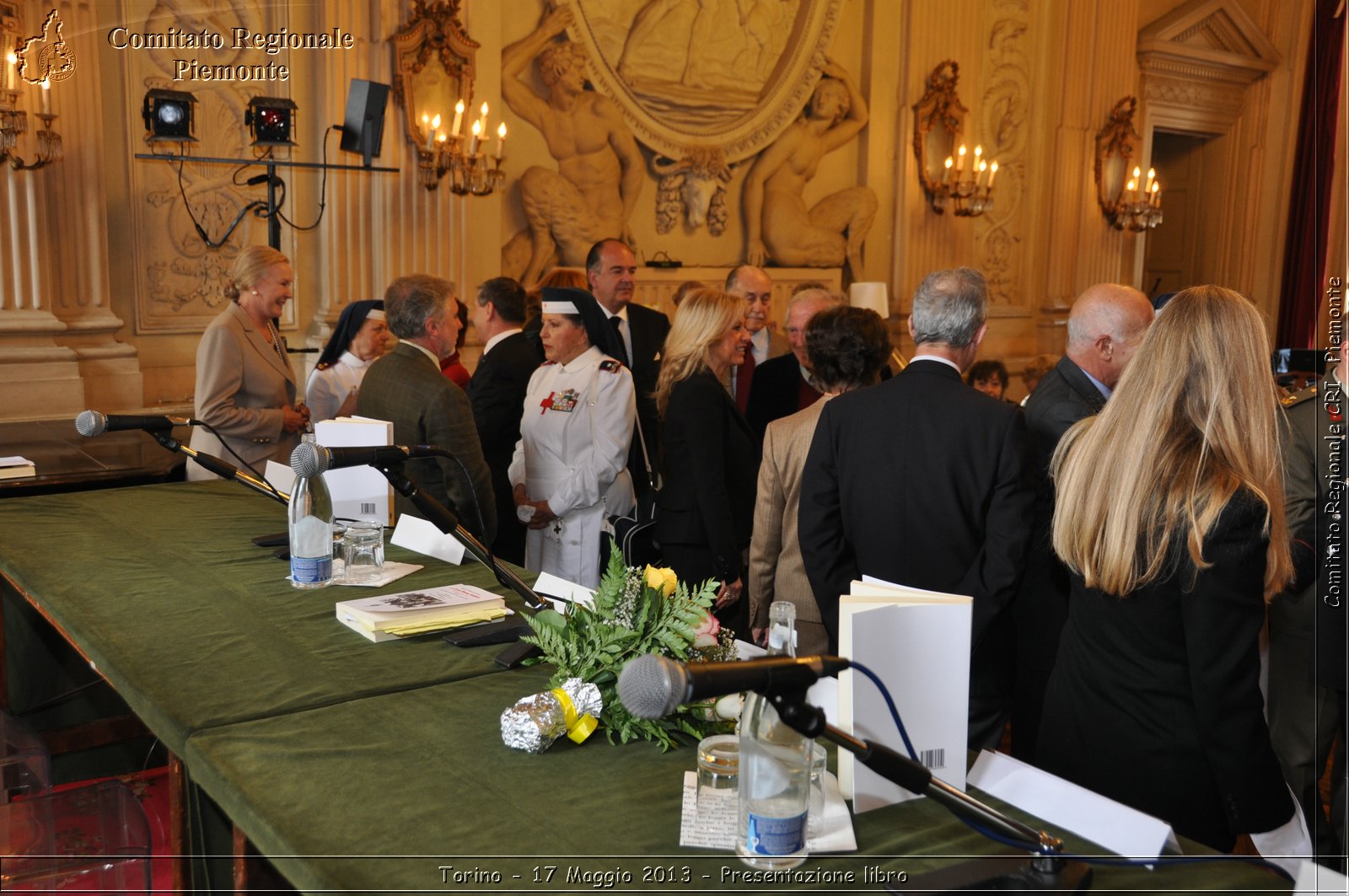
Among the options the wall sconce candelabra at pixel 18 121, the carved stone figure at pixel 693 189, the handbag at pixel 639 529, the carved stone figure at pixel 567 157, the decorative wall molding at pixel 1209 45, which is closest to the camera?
the handbag at pixel 639 529

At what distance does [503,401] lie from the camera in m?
4.39

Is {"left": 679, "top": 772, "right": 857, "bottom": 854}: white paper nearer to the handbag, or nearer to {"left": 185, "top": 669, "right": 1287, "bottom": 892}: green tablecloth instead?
{"left": 185, "top": 669, "right": 1287, "bottom": 892}: green tablecloth

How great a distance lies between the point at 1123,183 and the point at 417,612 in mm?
9699

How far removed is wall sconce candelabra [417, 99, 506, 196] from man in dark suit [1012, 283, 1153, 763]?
4116mm

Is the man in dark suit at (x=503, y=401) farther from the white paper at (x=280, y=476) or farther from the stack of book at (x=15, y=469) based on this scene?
the stack of book at (x=15, y=469)

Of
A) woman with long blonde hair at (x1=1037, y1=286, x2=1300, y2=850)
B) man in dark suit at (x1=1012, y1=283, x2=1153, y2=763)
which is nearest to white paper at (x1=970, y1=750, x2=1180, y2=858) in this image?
woman with long blonde hair at (x1=1037, y1=286, x2=1300, y2=850)

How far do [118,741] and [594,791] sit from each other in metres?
2.43

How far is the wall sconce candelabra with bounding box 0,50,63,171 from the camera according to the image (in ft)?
16.6

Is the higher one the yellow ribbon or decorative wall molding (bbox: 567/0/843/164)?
decorative wall molding (bbox: 567/0/843/164)

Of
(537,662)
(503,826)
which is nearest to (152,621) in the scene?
(537,662)

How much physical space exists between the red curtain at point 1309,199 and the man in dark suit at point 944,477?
953cm

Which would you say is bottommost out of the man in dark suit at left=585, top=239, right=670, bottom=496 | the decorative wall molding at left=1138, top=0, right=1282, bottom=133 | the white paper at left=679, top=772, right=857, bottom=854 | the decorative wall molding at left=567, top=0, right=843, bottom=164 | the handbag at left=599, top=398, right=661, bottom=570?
the handbag at left=599, top=398, right=661, bottom=570

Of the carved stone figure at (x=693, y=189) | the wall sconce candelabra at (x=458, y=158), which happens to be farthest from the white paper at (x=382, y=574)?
the carved stone figure at (x=693, y=189)

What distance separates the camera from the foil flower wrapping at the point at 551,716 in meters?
1.70
